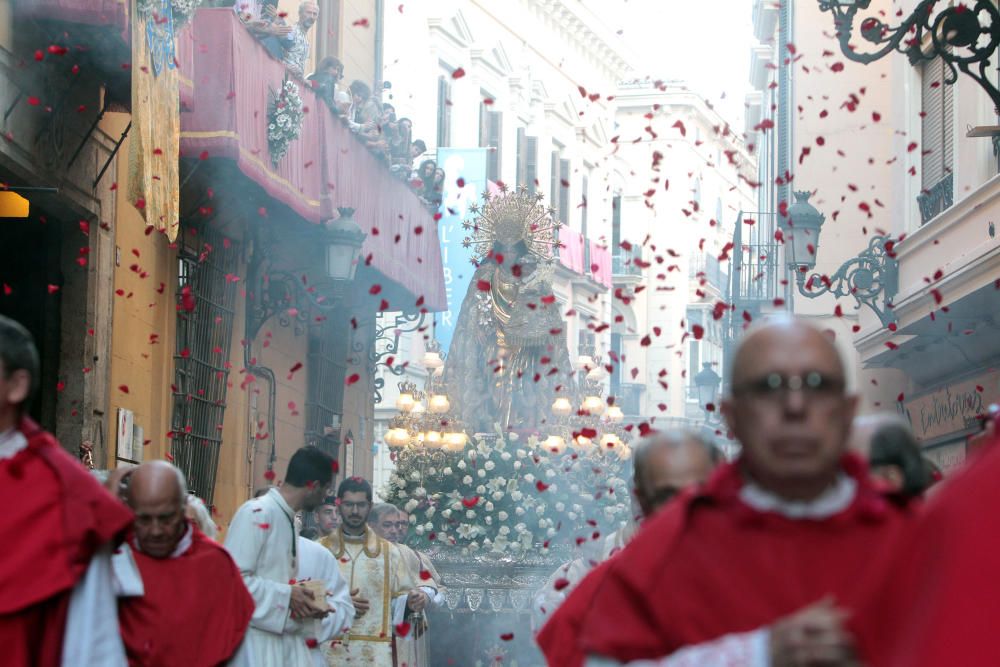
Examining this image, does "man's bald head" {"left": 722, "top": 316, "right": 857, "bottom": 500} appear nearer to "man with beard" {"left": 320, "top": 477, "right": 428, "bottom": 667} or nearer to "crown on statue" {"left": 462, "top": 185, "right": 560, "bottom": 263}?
"man with beard" {"left": 320, "top": 477, "right": 428, "bottom": 667}

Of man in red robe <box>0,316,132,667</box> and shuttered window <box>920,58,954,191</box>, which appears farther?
shuttered window <box>920,58,954,191</box>

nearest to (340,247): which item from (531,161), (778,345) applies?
(778,345)

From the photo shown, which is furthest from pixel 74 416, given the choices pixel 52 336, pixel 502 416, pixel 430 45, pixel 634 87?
pixel 634 87

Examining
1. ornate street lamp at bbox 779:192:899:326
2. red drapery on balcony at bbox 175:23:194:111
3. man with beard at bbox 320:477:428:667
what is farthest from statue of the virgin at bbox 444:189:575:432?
man with beard at bbox 320:477:428:667

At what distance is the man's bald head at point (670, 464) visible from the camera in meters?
4.77

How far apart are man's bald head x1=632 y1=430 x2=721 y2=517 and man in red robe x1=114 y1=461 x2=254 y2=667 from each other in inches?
63.6

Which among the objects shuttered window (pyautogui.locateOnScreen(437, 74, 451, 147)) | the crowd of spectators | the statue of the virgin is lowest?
the statue of the virgin

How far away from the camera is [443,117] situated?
36.7 m

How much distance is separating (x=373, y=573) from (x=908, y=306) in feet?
23.3

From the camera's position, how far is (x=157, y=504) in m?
5.89

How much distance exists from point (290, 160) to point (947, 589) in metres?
13.2

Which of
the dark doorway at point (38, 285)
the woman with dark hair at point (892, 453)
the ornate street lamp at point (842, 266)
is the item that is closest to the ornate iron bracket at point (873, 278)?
the ornate street lamp at point (842, 266)

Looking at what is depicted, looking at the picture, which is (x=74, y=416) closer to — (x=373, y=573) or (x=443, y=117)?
(x=373, y=573)

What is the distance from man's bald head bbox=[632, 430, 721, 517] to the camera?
15.7ft
